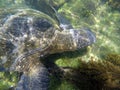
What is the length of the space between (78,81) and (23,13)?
301 centimetres

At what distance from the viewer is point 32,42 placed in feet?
19.2

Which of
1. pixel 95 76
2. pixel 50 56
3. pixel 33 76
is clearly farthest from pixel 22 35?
pixel 95 76

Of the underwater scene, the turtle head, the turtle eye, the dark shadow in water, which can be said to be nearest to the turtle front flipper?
the underwater scene

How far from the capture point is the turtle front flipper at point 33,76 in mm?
5148

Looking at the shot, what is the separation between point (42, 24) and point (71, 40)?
1060 millimetres

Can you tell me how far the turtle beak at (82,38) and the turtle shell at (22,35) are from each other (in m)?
0.68

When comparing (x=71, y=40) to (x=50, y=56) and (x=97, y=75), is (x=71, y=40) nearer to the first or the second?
(x=50, y=56)

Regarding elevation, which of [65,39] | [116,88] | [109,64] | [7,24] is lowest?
[116,88]

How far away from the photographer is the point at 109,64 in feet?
18.5

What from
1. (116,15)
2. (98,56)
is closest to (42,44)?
(98,56)

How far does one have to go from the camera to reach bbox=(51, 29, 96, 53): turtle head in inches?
235

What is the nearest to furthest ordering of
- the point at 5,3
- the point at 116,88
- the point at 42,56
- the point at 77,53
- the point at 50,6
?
the point at 116,88 → the point at 42,56 → the point at 77,53 → the point at 50,6 → the point at 5,3

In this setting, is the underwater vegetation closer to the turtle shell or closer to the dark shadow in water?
the dark shadow in water

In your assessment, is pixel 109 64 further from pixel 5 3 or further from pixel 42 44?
pixel 5 3
